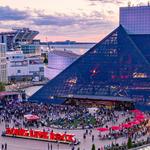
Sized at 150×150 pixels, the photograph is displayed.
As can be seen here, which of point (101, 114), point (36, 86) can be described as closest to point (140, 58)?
point (101, 114)

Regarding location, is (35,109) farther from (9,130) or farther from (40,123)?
(9,130)

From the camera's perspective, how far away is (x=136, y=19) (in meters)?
69.6

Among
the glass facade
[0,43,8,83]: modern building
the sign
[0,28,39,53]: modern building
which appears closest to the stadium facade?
the glass facade

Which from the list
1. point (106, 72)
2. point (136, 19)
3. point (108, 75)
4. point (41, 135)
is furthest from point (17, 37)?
point (41, 135)

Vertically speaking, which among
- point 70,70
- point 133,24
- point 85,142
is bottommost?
point 85,142

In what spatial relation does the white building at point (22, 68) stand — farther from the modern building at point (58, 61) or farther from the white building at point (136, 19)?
the white building at point (136, 19)

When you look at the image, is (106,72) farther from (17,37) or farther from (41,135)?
(17,37)

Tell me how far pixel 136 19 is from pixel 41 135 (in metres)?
32.6

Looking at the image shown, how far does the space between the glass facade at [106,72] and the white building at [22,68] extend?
1899 inches

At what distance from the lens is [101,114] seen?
53.5 meters

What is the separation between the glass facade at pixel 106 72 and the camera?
59625mm

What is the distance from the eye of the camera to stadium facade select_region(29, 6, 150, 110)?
59031 millimetres

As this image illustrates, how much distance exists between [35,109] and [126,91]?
34.8ft

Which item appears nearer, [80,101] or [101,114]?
[101,114]
